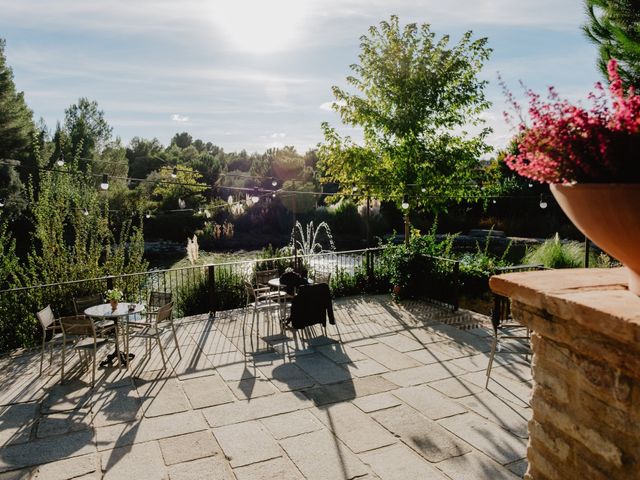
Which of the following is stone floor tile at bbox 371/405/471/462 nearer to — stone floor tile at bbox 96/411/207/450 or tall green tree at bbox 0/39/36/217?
stone floor tile at bbox 96/411/207/450

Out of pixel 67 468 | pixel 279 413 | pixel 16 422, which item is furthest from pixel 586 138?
pixel 16 422

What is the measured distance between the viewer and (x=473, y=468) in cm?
340

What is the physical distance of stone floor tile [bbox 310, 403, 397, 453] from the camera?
3.79 m

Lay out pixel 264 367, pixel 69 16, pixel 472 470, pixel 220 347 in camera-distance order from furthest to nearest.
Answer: pixel 220 347
pixel 264 367
pixel 69 16
pixel 472 470

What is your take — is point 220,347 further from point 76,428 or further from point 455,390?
point 455,390

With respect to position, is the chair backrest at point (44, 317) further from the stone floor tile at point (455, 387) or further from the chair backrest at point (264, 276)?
the stone floor tile at point (455, 387)

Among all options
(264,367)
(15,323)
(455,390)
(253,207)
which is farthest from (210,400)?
(253,207)

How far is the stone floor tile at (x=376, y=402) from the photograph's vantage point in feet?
14.4

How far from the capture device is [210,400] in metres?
4.64

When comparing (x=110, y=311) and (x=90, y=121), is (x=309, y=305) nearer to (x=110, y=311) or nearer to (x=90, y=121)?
(x=110, y=311)

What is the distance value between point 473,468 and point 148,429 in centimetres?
262

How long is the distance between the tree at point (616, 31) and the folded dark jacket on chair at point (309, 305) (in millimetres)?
4193

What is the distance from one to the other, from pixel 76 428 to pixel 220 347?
224 centimetres

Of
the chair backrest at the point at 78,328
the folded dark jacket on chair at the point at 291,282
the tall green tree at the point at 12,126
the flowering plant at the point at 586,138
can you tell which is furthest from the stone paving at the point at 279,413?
the tall green tree at the point at 12,126
